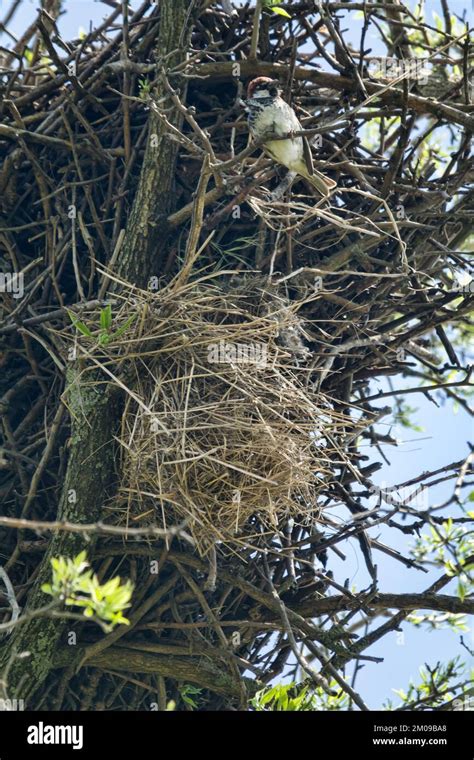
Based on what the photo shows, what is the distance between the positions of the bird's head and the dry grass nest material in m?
0.55

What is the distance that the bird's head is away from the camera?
2.45 metres

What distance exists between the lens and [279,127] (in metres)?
2.31

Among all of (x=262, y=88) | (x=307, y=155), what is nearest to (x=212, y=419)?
(x=307, y=155)

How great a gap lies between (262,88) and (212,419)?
91cm

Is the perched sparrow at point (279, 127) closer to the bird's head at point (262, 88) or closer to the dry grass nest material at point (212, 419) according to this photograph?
the bird's head at point (262, 88)

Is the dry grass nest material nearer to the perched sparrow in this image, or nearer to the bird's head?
the perched sparrow

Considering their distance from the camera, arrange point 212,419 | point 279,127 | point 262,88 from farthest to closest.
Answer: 1. point 262,88
2. point 279,127
3. point 212,419

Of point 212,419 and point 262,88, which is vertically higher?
point 262,88

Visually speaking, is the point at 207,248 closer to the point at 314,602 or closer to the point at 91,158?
the point at 91,158

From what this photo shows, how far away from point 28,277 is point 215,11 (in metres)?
0.93

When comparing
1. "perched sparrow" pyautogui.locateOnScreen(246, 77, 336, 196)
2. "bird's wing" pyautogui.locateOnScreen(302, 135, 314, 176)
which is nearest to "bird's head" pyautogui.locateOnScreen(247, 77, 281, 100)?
"perched sparrow" pyautogui.locateOnScreen(246, 77, 336, 196)

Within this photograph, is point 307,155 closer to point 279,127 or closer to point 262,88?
point 279,127

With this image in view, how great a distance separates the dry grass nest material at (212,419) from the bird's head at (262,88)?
55 cm
